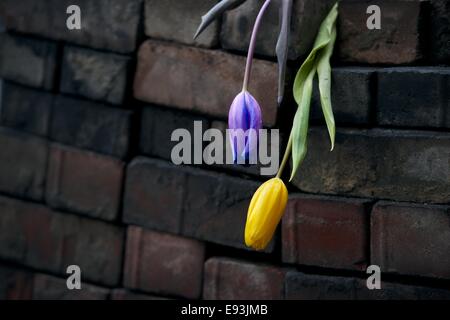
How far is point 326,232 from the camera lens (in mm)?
1650

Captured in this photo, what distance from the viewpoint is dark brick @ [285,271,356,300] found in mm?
1646

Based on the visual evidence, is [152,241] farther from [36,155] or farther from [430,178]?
[430,178]

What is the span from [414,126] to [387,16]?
172 mm

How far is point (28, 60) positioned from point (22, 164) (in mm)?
192

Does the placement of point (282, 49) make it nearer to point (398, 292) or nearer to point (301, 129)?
point (301, 129)

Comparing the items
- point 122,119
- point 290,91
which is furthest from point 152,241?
point 290,91

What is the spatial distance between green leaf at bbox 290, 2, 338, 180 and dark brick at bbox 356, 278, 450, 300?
22cm

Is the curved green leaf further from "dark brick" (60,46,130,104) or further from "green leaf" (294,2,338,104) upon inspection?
"dark brick" (60,46,130,104)

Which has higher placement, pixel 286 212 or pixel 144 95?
pixel 144 95

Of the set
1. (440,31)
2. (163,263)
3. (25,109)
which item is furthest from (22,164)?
(440,31)

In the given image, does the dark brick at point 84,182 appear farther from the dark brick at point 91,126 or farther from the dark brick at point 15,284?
the dark brick at point 15,284

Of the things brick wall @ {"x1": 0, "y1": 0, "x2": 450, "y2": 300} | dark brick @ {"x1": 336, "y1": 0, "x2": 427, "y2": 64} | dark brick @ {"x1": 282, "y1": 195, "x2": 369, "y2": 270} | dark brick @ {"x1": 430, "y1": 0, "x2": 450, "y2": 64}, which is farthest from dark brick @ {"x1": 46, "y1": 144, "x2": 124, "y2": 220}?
dark brick @ {"x1": 430, "y1": 0, "x2": 450, "y2": 64}

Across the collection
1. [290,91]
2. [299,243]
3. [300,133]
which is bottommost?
[299,243]

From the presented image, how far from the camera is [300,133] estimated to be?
4.99 ft
